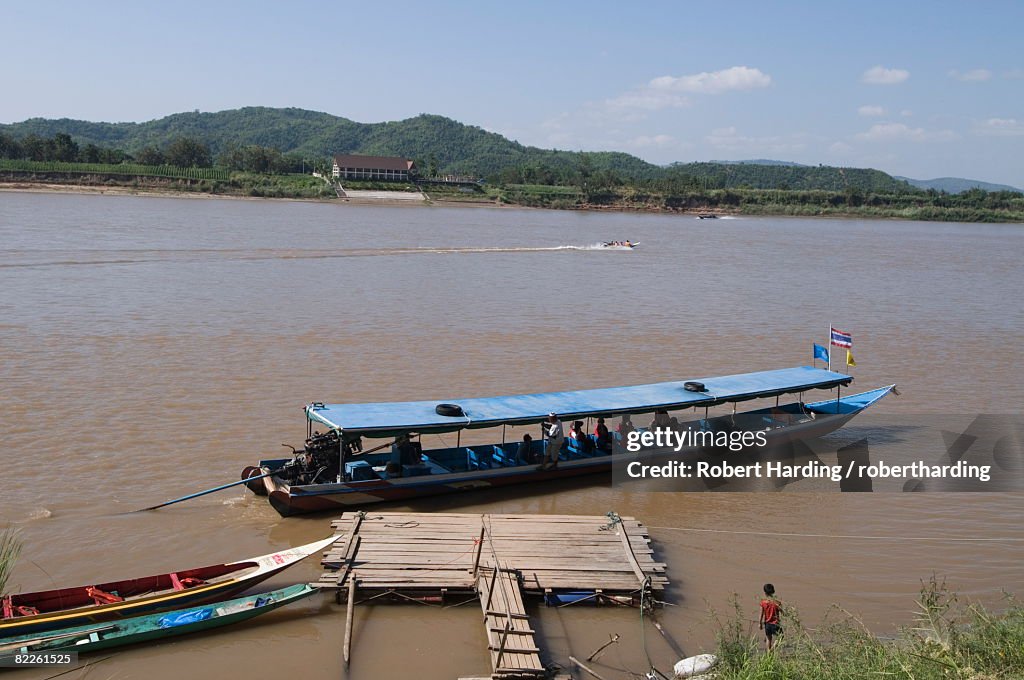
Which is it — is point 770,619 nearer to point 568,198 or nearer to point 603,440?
point 603,440

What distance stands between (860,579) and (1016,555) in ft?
7.57

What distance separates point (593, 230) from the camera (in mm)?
61969

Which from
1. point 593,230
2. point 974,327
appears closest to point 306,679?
point 974,327

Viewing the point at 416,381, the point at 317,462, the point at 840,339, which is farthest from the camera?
the point at 416,381

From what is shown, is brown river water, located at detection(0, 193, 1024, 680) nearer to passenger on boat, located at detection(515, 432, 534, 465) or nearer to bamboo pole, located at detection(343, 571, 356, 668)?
bamboo pole, located at detection(343, 571, 356, 668)

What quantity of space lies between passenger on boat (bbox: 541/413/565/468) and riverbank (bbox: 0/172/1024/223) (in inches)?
2615

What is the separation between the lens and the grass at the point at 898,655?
6.24 m

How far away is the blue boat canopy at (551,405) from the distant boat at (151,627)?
8.64 ft

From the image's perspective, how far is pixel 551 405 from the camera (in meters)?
12.6

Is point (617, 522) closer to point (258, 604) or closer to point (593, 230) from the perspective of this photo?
point (258, 604)

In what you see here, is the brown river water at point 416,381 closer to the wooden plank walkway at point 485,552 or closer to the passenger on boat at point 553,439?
the wooden plank walkway at point 485,552

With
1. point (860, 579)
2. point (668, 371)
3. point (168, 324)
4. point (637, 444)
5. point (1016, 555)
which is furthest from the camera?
point (168, 324)

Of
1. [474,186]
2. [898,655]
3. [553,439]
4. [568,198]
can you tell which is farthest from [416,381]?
[474,186]

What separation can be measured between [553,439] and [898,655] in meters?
5.97
